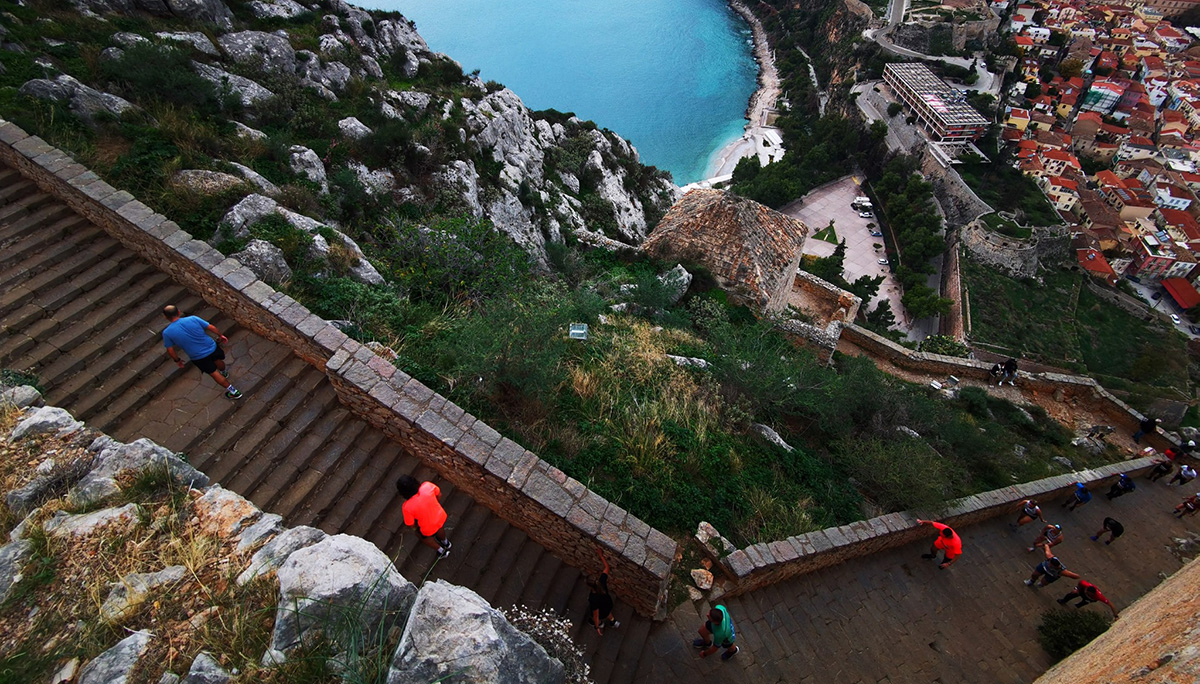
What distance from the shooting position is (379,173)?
43.2 ft

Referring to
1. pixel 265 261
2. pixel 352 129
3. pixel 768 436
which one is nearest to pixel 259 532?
pixel 265 261

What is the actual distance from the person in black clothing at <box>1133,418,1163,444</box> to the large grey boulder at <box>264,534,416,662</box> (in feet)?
66.7

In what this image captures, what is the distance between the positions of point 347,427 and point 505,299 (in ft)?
10.8

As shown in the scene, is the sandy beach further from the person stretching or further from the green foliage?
the green foliage

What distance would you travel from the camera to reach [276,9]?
17688mm

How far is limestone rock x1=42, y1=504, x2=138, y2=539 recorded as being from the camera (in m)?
3.73

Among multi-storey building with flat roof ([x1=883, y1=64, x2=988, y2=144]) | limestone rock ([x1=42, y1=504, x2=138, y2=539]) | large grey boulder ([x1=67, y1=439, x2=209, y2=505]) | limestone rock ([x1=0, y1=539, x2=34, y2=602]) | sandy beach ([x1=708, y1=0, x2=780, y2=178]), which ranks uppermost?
multi-storey building with flat roof ([x1=883, y1=64, x2=988, y2=144])

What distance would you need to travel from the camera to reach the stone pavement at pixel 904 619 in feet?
20.2

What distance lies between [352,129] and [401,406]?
1091cm

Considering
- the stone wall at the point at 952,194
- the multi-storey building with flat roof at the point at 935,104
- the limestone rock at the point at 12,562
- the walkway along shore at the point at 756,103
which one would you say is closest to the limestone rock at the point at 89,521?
the limestone rock at the point at 12,562

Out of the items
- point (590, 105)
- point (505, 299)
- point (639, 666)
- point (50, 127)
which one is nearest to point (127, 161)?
point (50, 127)

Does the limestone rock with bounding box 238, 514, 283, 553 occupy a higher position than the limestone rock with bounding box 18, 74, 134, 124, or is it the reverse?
the limestone rock with bounding box 238, 514, 283, 553

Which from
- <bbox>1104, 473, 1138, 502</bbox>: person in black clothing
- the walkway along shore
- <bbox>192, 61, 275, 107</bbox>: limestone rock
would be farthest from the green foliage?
the walkway along shore

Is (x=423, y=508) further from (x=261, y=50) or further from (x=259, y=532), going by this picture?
(x=261, y=50)
